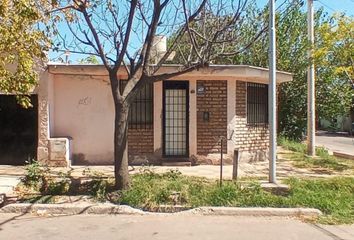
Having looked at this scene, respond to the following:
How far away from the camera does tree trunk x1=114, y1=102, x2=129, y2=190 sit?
9.03 meters

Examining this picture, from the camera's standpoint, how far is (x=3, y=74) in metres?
8.46

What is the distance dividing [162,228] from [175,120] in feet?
21.8

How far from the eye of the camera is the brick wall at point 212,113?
1352 cm

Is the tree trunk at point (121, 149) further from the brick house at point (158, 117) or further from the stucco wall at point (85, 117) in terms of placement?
the stucco wall at point (85, 117)

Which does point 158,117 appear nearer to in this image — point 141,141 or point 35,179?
point 141,141

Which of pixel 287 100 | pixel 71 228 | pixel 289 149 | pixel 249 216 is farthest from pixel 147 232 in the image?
pixel 287 100

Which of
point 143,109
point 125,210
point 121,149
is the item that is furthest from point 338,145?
point 125,210

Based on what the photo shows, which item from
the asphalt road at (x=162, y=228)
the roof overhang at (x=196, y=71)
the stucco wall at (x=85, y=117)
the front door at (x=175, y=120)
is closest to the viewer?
the asphalt road at (x=162, y=228)

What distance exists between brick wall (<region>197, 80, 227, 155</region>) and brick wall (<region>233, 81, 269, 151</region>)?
0.43m

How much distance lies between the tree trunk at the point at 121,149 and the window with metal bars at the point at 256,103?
5.92 metres

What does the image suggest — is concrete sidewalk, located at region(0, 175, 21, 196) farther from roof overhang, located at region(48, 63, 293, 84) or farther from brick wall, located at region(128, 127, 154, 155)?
brick wall, located at region(128, 127, 154, 155)

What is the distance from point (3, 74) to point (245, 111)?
296 inches

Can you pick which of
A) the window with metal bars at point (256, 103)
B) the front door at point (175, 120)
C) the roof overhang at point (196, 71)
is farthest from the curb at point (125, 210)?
the window with metal bars at point (256, 103)

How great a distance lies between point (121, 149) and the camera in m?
9.12
